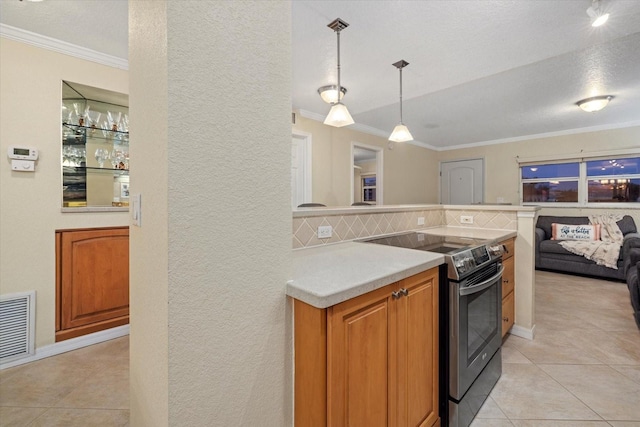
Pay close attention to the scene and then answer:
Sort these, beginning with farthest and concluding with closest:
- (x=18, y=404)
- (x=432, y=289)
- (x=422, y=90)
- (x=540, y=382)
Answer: (x=422, y=90)
(x=540, y=382)
(x=18, y=404)
(x=432, y=289)

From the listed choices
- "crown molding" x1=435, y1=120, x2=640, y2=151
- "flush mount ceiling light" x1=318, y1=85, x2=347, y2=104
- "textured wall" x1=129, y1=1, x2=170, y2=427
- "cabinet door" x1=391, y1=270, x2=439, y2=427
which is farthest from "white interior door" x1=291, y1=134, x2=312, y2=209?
Result: "crown molding" x1=435, y1=120, x2=640, y2=151

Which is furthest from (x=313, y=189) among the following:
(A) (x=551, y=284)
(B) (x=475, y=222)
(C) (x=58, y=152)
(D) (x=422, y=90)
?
(A) (x=551, y=284)

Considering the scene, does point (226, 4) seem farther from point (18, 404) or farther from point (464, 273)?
point (18, 404)

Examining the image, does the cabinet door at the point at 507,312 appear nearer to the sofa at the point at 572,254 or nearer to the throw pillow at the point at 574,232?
the sofa at the point at 572,254

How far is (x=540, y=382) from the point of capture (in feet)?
6.12

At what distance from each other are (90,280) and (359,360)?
8.23ft

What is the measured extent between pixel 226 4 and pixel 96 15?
5.98 feet

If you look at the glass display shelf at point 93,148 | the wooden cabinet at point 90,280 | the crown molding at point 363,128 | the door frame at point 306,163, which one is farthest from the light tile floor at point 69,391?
the crown molding at point 363,128

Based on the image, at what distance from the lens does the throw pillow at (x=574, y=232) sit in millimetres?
4520

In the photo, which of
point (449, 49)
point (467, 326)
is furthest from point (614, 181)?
point (467, 326)

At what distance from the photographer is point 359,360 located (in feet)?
3.29

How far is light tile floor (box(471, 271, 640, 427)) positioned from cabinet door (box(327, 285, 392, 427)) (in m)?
0.92

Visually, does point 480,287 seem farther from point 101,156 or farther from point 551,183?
A: point 551,183

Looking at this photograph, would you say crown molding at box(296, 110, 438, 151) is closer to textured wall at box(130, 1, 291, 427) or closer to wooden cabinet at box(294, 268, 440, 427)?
textured wall at box(130, 1, 291, 427)
